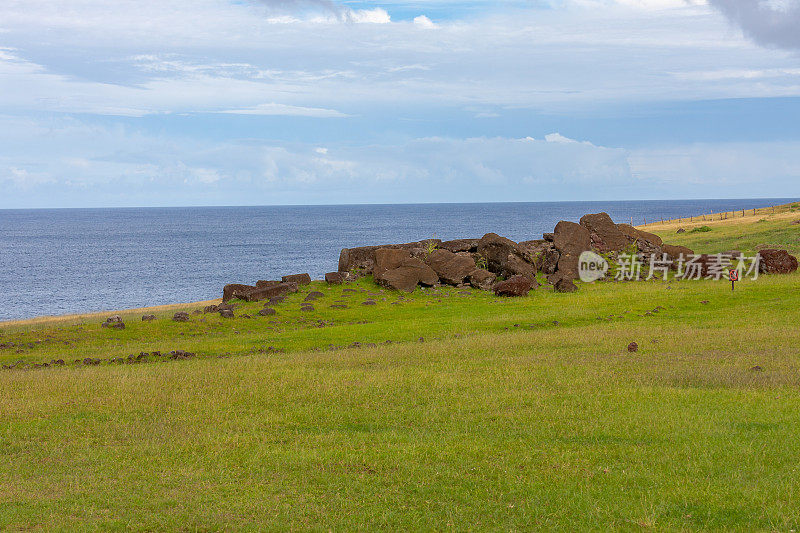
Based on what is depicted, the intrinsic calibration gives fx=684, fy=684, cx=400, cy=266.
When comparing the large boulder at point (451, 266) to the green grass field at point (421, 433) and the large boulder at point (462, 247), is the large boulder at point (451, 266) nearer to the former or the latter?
the large boulder at point (462, 247)

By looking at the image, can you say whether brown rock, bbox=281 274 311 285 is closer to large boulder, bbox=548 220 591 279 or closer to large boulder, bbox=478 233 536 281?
large boulder, bbox=478 233 536 281

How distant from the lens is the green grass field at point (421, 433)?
10844 mm

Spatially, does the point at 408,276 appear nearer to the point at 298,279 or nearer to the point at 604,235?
the point at 298,279

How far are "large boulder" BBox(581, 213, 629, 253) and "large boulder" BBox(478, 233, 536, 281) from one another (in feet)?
22.8

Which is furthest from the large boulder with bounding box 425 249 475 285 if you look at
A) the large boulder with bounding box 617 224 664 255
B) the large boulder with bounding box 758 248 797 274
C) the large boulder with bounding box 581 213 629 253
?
the large boulder with bounding box 758 248 797 274

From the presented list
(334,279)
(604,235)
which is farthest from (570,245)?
(334,279)

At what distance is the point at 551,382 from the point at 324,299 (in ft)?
80.5

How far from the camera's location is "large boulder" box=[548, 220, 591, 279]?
47.8 m

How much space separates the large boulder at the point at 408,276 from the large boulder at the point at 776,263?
21648mm

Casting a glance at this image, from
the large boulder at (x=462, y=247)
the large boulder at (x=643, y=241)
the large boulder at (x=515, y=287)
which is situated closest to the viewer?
the large boulder at (x=515, y=287)

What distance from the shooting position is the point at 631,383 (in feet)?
62.7

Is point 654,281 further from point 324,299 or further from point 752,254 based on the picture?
point 324,299

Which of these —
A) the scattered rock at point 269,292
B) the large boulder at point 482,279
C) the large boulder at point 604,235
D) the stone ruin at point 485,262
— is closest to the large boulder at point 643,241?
the stone ruin at point 485,262

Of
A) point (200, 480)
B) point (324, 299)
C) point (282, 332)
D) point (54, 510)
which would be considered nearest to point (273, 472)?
point (200, 480)
